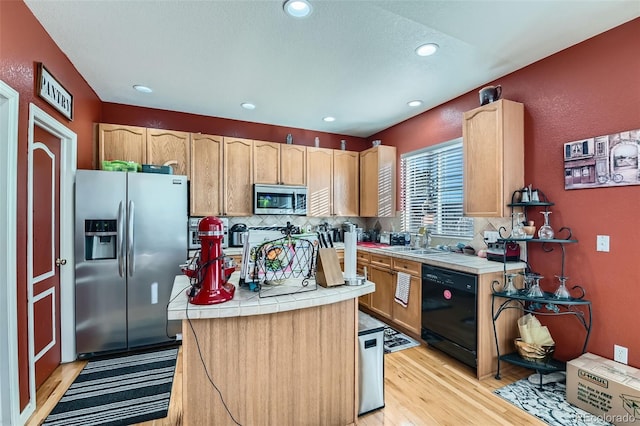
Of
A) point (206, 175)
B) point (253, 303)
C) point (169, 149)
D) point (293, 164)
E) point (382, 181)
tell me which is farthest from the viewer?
point (382, 181)

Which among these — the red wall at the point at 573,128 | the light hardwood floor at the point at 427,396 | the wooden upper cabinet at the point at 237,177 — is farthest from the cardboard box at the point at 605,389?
→ the wooden upper cabinet at the point at 237,177

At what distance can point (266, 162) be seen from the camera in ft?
13.5

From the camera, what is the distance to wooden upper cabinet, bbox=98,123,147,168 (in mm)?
3361

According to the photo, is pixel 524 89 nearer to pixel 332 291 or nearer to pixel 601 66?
pixel 601 66

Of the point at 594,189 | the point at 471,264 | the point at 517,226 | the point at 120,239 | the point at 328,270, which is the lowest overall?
the point at 471,264

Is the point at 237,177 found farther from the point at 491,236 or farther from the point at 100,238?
the point at 491,236

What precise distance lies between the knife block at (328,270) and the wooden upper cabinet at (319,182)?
2660 millimetres

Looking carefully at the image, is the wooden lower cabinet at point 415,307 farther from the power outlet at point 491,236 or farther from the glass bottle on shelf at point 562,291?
the power outlet at point 491,236

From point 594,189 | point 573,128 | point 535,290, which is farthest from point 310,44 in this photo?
point 535,290

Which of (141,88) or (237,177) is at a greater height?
(141,88)

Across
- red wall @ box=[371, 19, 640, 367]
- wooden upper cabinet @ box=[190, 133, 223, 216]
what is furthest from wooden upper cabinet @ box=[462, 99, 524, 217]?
wooden upper cabinet @ box=[190, 133, 223, 216]

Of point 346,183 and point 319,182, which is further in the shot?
point 346,183

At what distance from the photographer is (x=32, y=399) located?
202 cm

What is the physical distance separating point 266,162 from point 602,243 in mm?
3623
